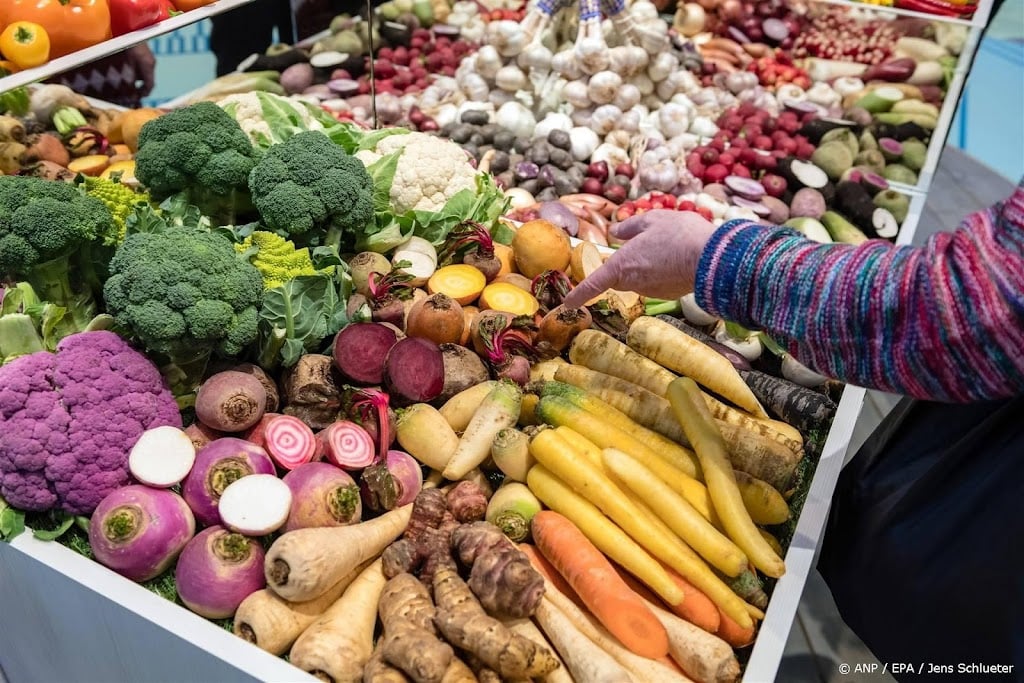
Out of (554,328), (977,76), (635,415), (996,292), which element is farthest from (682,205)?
(977,76)

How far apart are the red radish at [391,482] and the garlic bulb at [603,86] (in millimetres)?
2341

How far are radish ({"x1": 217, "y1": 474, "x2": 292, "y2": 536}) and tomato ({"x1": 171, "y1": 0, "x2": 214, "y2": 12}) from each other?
5.90ft

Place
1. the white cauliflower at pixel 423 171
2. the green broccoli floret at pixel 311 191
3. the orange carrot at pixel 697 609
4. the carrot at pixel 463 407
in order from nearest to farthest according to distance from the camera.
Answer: the orange carrot at pixel 697 609, the carrot at pixel 463 407, the green broccoli floret at pixel 311 191, the white cauliflower at pixel 423 171

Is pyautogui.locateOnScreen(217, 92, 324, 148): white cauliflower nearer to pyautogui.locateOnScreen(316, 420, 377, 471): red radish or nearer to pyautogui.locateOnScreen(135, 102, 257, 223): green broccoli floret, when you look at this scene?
pyautogui.locateOnScreen(135, 102, 257, 223): green broccoli floret

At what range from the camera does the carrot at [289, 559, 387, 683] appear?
120cm

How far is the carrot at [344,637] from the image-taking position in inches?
47.3

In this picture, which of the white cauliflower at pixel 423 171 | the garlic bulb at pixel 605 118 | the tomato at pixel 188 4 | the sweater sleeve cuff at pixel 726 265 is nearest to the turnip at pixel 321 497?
the sweater sleeve cuff at pixel 726 265

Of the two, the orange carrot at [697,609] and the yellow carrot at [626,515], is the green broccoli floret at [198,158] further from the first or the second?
the orange carrot at [697,609]

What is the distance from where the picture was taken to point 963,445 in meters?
1.18

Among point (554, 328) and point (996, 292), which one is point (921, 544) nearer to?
point (996, 292)

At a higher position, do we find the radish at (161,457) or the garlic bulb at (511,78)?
the garlic bulb at (511,78)

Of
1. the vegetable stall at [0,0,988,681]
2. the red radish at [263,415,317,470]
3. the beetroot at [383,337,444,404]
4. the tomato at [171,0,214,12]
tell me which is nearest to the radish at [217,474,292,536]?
the vegetable stall at [0,0,988,681]

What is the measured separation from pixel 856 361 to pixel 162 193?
5.69 feet

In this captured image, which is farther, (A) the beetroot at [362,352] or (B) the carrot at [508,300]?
(B) the carrot at [508,300]
